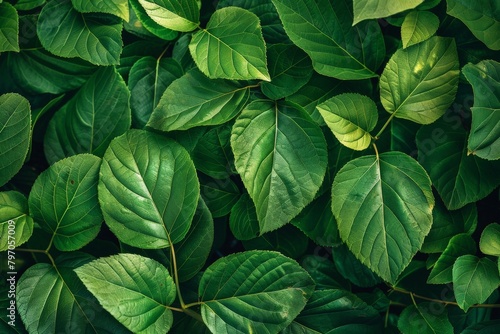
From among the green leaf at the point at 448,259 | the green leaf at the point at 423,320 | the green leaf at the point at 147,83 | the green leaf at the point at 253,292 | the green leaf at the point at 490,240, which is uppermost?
the green leaf at the point at 147,83

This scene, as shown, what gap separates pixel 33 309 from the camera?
0.89 meters

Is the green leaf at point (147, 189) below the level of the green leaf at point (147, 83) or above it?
below

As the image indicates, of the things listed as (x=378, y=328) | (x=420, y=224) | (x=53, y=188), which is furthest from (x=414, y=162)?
(x=53, y=188)

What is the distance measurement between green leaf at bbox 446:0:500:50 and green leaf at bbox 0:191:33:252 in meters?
0.68

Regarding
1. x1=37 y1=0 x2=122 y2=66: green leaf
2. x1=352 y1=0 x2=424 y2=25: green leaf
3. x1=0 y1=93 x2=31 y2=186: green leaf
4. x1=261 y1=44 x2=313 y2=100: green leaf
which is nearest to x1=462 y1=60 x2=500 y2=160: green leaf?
x1=352 y1=0 x2=424 y2=25: green leaf

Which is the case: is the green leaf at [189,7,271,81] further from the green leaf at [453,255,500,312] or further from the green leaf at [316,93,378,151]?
the green leaf at [453,255,500,312]

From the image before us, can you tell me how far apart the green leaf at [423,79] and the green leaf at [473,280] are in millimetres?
215

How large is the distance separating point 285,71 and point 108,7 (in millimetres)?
277

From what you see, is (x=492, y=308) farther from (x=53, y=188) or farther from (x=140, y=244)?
(x=53, y=188)

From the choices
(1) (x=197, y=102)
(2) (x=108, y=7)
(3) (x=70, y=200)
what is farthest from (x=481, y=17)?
(3) (x=70, y=200)

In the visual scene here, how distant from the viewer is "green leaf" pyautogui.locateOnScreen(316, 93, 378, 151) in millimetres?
860

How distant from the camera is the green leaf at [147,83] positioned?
942 mm

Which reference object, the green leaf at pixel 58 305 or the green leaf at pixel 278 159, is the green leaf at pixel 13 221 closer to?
the green leaf at pixel 58 305

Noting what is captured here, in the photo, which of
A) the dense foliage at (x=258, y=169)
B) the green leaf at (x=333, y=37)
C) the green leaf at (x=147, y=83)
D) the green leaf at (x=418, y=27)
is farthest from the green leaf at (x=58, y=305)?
the green leaf at (x=418, y=27)
